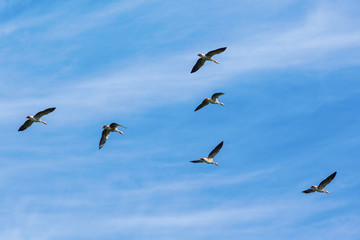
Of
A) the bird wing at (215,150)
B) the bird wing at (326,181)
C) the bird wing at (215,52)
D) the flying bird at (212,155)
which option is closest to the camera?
the flying bird at (212,155)

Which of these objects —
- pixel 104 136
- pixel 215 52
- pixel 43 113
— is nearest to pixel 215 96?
pixel 215 52

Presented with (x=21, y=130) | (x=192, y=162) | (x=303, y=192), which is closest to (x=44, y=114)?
(x=21, y=130)

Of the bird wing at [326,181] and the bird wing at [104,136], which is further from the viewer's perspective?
the bird wing at [326,181]

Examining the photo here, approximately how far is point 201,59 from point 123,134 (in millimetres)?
10958

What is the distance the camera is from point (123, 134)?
9050 cm

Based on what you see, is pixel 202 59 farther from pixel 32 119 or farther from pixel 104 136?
pixel 32 119

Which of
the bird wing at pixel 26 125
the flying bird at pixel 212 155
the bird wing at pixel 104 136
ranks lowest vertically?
the flying bird at pixel 212 155

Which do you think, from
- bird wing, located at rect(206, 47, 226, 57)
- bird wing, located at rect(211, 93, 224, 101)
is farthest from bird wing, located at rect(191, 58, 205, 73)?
bird wing, located at rect(211, 93, 224, 101)

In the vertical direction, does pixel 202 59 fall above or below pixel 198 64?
above

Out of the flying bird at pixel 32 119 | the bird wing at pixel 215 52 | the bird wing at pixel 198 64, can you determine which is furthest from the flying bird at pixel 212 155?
the flying bird at pixel 32 119

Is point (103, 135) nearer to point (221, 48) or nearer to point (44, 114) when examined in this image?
point (44, 114)

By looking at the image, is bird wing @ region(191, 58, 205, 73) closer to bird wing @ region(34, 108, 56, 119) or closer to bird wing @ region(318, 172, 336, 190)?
bird wing @ region(34, 108, 56, 119)

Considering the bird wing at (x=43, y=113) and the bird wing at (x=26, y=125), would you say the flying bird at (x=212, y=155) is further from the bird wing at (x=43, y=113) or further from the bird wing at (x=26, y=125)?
the bird wing at (x=26, y=125)

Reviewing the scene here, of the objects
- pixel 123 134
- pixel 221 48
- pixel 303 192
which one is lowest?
pixel 303 192
